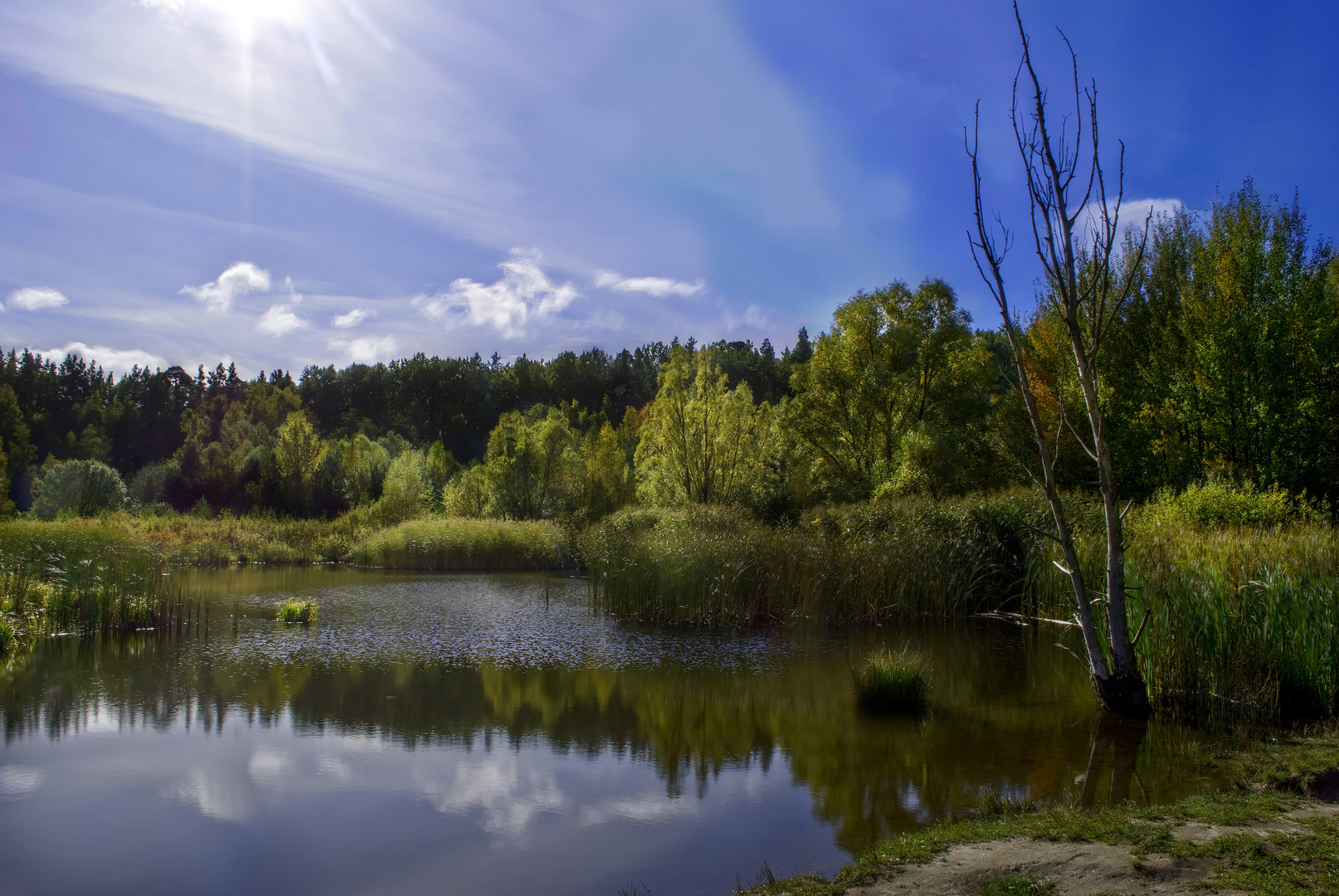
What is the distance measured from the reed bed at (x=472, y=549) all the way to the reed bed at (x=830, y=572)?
1076 cm

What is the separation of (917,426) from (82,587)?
2239 centimetres

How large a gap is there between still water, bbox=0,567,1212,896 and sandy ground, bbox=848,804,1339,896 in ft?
2.93

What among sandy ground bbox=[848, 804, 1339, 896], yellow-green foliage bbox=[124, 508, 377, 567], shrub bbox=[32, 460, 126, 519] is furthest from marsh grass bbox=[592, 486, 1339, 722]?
shrub bbox=[32, 460, 126, 519]

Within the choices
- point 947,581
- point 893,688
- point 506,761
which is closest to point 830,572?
point 947,581

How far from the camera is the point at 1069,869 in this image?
3680 mm

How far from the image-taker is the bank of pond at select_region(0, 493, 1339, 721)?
23.2 ft

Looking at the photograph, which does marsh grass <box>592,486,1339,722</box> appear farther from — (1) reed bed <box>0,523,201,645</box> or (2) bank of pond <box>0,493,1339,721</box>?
(1) reed bed <box>0,523,201,645</box>

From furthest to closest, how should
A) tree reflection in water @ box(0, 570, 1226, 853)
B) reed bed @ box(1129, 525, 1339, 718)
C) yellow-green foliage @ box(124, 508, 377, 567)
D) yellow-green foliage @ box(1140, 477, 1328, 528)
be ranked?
yellow-green foliage @ box(124, 508, 377, 567) < yellow-green foliage @ box(1140, 477, 1328, 528) < reed bed @ box(1129, 525, 1339, 718) < tree reflection in water @ box(0, 570, 1226, 853)

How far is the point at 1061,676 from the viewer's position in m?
9.38

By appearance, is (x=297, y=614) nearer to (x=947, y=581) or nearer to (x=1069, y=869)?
(x=947, y=581)

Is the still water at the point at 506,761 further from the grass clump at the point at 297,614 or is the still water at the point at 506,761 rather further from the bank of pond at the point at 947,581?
the grass clump at the point at 297,614

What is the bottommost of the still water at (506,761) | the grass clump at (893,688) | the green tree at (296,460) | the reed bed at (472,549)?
the still water at (506,761)

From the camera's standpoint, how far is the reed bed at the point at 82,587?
12.0m

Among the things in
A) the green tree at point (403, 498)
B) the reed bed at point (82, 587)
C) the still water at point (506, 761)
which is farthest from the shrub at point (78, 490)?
the still water at point (506, 761)
